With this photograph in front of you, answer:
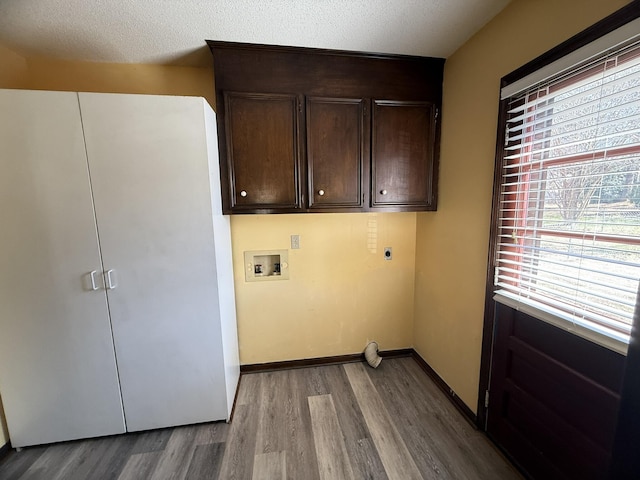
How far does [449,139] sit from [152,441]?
2829mm

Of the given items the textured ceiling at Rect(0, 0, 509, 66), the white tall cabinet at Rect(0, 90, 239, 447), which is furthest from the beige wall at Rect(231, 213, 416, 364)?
the textured ceiling at Rect(0, 0, 509, 66)

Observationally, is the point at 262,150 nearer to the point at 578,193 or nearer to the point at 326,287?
the point at 326,287

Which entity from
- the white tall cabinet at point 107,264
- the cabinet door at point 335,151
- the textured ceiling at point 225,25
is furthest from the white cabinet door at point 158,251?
the cabinet door at point 335,151

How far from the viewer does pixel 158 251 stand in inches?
61.2

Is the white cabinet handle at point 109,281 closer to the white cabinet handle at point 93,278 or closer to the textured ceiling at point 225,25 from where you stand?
the white cabinet handle at point 93,278

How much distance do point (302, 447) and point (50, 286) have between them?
1.74 metres

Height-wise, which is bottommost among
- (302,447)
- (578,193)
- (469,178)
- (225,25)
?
(302,447)

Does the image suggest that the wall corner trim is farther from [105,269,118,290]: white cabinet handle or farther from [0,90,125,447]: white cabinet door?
[105,269,118,290]: white cabinet handle

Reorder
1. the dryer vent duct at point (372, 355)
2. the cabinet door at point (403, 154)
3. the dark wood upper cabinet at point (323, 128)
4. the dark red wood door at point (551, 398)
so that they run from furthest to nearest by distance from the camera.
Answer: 1. the dryer vent duct at point (372, 355)
2. the cabinet door at point (403, 154)
3. the dark wood upper cabinet at point (323, 128)
4. the dark red wood door at point (551, 398)

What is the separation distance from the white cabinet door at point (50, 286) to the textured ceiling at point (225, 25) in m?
0.47

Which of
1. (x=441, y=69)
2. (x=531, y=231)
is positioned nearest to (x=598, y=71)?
(x=531, y=231)

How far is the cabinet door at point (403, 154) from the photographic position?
1905 millimetres

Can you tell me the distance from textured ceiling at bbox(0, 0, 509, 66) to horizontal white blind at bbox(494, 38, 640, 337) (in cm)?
65

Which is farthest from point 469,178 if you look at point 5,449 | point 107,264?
point 5,449
